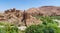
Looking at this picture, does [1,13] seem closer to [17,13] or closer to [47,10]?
[17,13]

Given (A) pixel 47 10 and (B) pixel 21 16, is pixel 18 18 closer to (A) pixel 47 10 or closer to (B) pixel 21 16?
(B) pixel 21 16

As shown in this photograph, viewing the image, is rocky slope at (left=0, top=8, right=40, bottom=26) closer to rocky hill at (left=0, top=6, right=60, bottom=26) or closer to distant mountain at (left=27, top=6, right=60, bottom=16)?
rocky hill at (left=0, top=6, right=60, bottom=26)

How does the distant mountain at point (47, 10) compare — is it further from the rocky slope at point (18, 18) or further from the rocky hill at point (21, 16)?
the rocky slope at point (18, 18)

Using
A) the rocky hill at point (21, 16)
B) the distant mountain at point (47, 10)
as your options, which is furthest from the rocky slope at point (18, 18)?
the distant mountain at point (47, 10)

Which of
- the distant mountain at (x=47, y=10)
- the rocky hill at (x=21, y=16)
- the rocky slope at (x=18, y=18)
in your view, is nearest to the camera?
the rocky slope at (x=18, y=18)

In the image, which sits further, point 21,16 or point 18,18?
point 21,16

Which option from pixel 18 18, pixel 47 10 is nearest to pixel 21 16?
pixel 18 18

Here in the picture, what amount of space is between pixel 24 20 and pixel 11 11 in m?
10.7

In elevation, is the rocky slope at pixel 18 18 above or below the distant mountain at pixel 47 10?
above

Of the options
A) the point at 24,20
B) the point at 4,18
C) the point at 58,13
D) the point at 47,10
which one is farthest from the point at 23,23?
the point at 47,10

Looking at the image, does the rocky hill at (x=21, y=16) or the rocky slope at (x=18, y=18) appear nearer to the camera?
the rocky slope at (x=18, y=18)

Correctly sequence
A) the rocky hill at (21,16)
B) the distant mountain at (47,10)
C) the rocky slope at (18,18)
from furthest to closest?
the distant mountain at (47,10)
the rocky hill at (21,16)
the rocky slope at (18,18)

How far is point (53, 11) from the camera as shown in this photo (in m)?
76.9

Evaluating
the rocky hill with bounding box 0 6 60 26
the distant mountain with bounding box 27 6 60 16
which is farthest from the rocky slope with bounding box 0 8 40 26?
the distant mountain with bounding box 27 6 60 16
